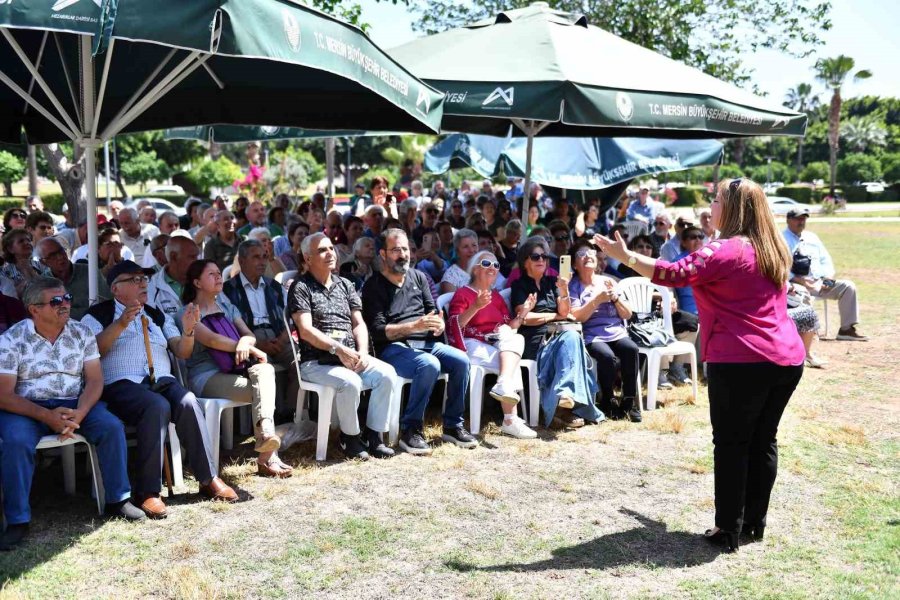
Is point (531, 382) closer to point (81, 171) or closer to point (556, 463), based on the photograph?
point (556, 463)

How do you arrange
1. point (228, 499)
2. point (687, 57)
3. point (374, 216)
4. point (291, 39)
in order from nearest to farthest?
1. point (291, 39)
2. point (228, 499)
3. point (374, 216)
4. point (687, 57)

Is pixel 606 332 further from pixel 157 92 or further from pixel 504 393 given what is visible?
pixel 157 92

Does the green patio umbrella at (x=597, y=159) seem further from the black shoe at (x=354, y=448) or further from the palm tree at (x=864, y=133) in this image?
the palm tree at (x=864, y=133)

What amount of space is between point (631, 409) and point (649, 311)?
3.57ft

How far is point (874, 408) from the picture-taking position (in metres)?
6.41

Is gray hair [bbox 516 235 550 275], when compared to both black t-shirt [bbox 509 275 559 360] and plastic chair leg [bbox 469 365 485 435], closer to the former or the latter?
black t-shirt [bbox 509 275 559 360]

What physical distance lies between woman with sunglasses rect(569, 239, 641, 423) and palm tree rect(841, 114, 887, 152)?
271ft

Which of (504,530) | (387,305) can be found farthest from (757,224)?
(387,305)

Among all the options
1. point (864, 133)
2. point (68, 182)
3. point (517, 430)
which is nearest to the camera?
point (517, 430)

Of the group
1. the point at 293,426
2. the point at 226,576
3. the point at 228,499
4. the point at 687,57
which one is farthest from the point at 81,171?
the point at 687,57

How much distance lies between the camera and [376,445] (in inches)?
207

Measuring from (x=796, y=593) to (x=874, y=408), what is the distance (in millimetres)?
3527

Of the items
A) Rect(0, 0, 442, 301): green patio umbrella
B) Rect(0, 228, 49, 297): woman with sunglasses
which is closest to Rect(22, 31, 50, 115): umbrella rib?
Rect(0, 0, 442, 301): green patio umbrella

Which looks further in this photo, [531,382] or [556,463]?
[531,382]
